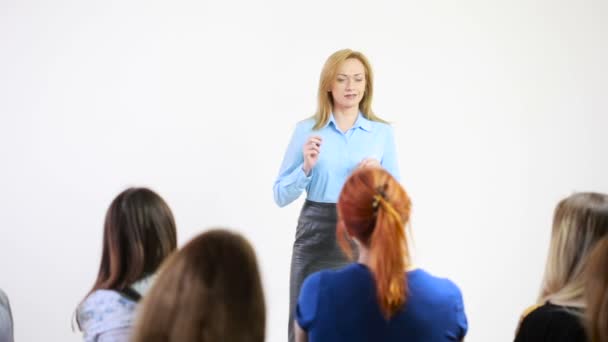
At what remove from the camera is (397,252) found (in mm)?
1830

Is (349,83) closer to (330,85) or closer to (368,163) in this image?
(330,85)

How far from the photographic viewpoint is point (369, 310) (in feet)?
6.05

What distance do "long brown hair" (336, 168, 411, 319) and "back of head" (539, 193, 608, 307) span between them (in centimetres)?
43

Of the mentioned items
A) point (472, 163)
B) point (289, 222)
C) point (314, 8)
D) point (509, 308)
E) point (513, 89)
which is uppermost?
point (314, 8)

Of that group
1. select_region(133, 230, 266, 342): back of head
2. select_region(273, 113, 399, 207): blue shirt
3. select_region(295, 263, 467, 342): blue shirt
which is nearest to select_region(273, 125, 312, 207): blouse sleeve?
select_region(273, 113, 399, 207): blue shirt

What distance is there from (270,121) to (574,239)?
2.01 m

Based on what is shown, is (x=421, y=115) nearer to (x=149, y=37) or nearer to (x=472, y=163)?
(x=472, y=163)

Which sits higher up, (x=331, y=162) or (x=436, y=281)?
(x=331, y=162)

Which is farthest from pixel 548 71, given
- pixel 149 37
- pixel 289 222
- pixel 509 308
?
pixel 149 37

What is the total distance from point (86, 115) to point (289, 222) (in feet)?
3.61

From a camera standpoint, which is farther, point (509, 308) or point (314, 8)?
point (509, 308)

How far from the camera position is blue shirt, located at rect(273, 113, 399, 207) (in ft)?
9.80

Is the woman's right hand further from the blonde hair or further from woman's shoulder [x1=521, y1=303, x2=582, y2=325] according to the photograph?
woman's shoulder [x1=521, y1=303, x2=582, y2=325]

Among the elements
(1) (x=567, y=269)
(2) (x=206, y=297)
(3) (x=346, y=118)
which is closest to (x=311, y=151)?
(3) (x=346, y=118)
